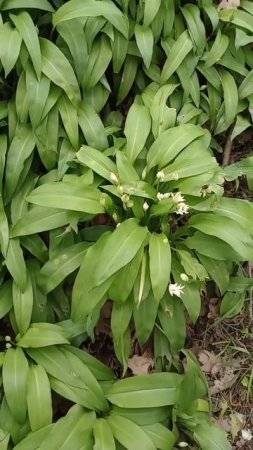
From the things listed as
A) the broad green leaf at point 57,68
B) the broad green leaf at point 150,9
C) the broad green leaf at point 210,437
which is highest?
the broad green leaf at point 150,9

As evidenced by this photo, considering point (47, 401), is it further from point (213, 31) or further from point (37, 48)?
point (213, 31)

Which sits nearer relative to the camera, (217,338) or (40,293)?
(40,293)

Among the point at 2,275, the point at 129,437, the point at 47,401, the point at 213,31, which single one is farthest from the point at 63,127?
the point at 129,437

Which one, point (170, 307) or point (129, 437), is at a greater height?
point (170, 307)

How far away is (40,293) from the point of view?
2465mm

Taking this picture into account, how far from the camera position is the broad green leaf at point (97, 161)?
7.69 feet

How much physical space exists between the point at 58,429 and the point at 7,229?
793 mm

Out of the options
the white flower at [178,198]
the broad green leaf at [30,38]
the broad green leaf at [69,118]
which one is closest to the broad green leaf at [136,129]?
the broad green leaf at [69,118]

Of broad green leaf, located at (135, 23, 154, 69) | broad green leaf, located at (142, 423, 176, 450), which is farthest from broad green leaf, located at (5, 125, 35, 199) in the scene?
broad green leaf, located at (142, 423, 176, 450)

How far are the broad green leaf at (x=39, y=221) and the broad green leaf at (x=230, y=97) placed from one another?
36.9 inches

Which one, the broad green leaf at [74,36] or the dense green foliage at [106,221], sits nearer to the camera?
the dense green foliage at [106,221]

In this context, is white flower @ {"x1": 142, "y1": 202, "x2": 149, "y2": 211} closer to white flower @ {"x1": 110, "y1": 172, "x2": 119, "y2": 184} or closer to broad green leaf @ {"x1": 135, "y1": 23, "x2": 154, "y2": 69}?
white flower @ {"x1": 110, "y1": 172, "x2": 119, "y2": 184}

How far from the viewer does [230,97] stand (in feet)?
9.04

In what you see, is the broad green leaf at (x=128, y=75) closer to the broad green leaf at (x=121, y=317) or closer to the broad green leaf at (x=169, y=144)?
the broad green leaf at (x=169, y=144)
